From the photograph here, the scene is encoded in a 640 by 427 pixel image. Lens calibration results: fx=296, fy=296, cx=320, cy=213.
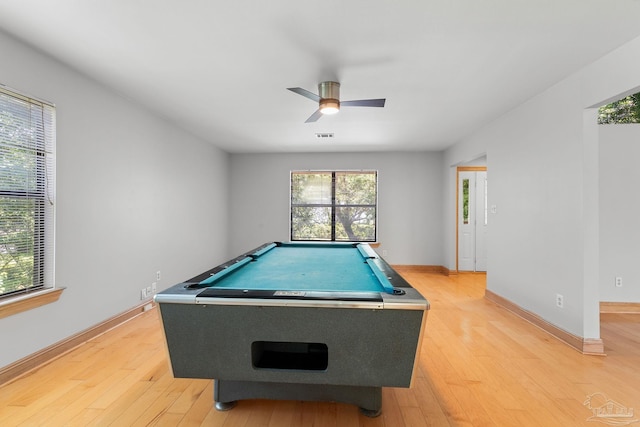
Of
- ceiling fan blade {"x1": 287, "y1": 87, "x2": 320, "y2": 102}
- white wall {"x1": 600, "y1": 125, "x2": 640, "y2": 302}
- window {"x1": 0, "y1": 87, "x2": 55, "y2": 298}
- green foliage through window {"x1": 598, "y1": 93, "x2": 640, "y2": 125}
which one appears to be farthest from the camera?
Answer: green foliage through window {"x1": 598, "y1": 93, "x2": 640, "y2": 125}

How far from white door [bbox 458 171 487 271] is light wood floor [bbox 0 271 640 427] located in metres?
2.91

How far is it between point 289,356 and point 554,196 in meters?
2.83

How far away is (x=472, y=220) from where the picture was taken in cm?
571

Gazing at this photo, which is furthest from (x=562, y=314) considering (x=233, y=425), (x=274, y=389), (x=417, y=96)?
(x=233, y=425)

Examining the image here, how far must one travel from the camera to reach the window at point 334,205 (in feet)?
19.6

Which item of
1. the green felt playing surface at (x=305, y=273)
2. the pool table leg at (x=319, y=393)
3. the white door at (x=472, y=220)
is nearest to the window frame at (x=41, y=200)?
the green felt playing surface at (x=305, y=273)

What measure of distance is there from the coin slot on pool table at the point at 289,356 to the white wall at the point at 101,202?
5.95 ft

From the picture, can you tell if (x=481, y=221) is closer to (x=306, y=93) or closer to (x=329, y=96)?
(x=329, y=96)

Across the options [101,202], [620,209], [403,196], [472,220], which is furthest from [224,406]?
[472,220]

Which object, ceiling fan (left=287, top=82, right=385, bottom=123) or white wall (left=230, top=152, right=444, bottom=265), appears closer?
ceiling fan (left=287, top=82, right=385, bottom=123)

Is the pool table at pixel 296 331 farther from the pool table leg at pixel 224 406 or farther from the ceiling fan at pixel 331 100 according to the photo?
the ceiling fan at pixel 331 100

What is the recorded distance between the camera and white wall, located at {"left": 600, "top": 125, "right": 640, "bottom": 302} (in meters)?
3.27

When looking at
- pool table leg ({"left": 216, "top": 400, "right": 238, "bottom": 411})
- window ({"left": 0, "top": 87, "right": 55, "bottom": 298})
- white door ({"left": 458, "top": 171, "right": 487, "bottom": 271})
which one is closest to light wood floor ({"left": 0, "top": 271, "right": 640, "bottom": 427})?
pool table leg ({"left": 216, "top": 400, "right": 238, "bottom": 411})

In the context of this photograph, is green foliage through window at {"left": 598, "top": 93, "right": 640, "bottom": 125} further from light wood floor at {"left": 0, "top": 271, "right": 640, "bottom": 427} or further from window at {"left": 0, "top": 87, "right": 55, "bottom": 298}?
window at {"left": 0, "top": 87, "right": 55, "bottom": 298}
